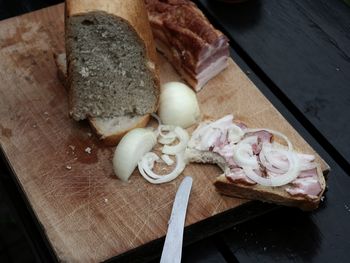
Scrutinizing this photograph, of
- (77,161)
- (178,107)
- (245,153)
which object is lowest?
(77,161)

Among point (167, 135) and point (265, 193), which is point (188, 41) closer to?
point (167, 135)

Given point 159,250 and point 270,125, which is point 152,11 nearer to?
point 270,125

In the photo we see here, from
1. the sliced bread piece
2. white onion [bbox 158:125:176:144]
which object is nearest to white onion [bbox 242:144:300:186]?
white onion [bbox 158:125:176:144]

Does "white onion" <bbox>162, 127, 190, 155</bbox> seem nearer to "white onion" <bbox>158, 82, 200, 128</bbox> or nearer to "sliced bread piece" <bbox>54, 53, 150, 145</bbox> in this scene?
"white onion" <bbox>158, 82, 200, 128</bbox>

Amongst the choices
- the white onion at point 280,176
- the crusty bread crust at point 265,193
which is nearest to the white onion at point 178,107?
the crusty bread crust at point 265,193

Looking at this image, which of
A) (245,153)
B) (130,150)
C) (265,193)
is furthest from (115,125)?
(265,193)
